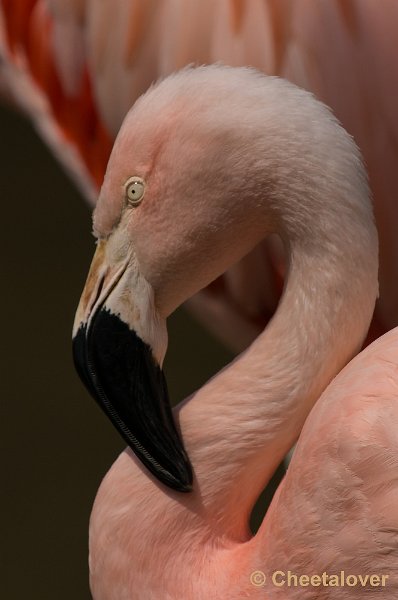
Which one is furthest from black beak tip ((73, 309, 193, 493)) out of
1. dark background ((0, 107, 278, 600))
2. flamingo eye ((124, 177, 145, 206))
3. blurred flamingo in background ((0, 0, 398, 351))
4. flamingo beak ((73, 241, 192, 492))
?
dark background ((0, 107, 278, 600))

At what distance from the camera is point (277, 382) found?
159 centimetres

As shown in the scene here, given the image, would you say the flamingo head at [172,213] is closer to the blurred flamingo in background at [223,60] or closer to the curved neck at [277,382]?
the curved neck at [277,382]

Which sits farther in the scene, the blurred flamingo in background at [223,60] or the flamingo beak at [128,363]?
the blurred flamingo in background at [223,60]

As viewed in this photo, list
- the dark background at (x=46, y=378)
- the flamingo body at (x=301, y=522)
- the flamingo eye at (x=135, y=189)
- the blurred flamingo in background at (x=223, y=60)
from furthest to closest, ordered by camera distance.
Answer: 1. the dark background at (x=46, y=378)
2. the blurred flamingo in background at (x=223, y=60)
3. the flamingo eye at (x=135, y=189)
4. the flamingo body at (x=301, y=522)

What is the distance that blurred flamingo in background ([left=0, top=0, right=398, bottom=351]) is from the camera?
6.40 ft

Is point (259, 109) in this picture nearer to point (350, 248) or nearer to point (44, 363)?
point (350, 248)

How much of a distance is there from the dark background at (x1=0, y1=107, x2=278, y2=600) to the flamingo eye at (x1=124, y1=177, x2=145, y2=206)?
5.17ft

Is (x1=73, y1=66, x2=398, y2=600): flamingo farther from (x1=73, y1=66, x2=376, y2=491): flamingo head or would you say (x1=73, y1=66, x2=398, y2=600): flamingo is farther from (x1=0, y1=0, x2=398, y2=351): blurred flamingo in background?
(x1=0, y1=0, x2=398, y2=351): blurred flamingo in background

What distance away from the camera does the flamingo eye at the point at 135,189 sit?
155cm

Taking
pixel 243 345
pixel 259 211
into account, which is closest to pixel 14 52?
pixel 243 345

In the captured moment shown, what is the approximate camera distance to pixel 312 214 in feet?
4.95

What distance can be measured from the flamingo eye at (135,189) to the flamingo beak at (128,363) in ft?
0.29

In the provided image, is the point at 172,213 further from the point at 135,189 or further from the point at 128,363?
the point at 128,363

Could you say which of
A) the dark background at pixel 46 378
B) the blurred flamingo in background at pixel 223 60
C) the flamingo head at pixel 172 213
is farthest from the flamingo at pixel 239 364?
the dark background at pixel 46 378
